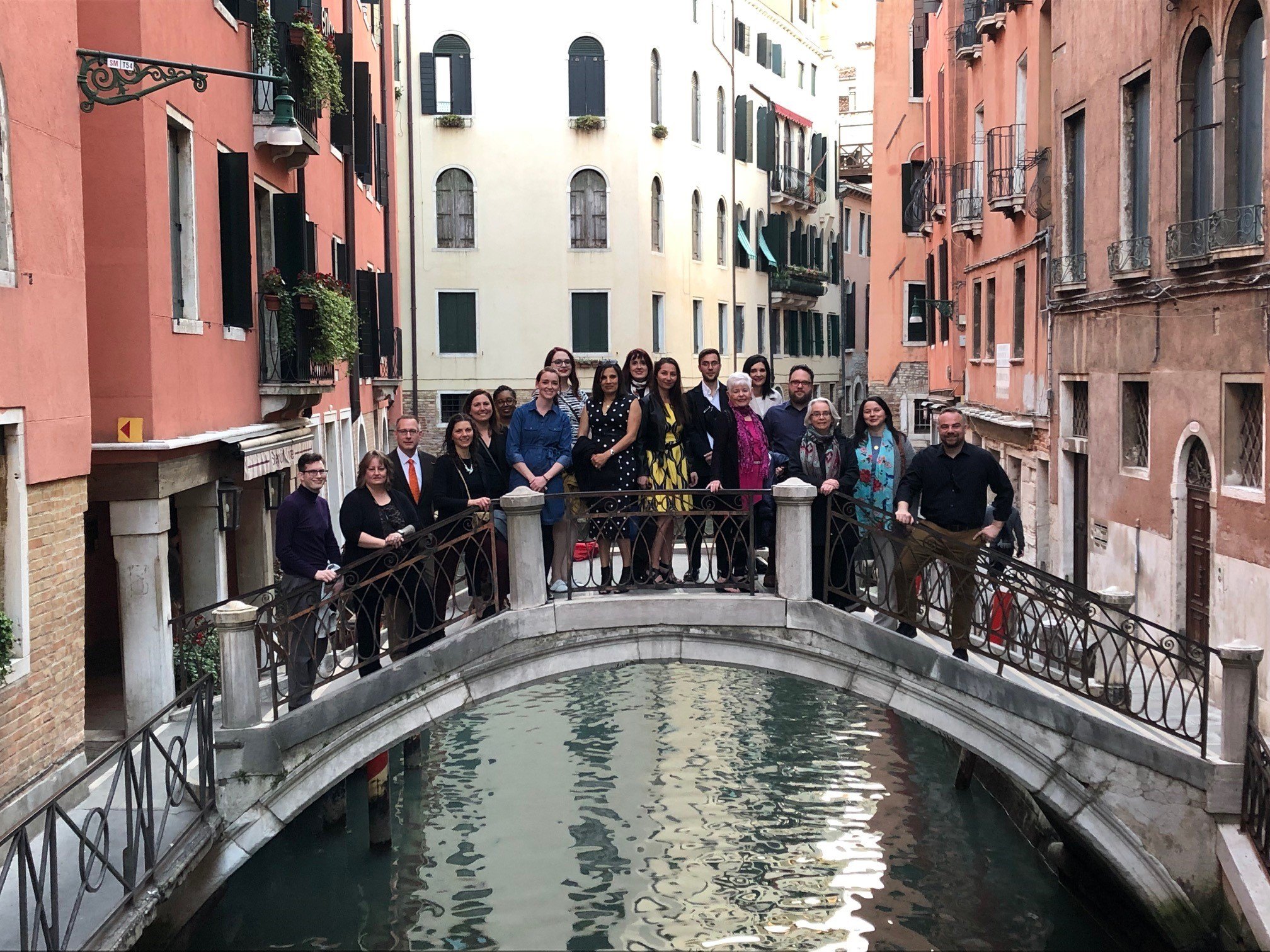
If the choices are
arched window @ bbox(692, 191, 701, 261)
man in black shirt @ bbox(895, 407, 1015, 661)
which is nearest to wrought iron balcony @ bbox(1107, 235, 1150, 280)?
man in black shirt @ bbox(895, 407, 1015, 661)

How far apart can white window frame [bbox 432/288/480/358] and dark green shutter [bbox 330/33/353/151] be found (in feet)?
43.3

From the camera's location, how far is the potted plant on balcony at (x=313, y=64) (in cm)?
1391

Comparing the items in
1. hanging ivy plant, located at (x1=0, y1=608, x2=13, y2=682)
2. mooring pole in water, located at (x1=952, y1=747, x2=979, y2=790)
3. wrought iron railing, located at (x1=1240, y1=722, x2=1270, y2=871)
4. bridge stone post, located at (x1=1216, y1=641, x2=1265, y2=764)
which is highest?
hanging ivy plant, located at (x1=0, y1=608, x2=13, y2=682)

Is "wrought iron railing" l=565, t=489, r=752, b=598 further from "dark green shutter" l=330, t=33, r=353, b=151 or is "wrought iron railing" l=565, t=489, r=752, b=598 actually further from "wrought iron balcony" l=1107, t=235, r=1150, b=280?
"dark green shutter" l=330, t=33, r=353, b=151

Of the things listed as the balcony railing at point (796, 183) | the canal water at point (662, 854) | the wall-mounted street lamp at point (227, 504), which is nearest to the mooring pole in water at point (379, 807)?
the canal water at point (662, 854)

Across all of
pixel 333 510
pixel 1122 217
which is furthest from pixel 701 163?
pixel 1122 217

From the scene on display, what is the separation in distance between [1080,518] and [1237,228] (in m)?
5.72

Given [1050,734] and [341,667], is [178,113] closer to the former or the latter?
[341,667]

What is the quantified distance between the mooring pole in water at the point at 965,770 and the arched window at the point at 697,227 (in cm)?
2267

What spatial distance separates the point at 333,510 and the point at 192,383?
297 inches

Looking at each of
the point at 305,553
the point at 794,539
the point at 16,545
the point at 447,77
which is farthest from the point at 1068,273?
the point at 447,77

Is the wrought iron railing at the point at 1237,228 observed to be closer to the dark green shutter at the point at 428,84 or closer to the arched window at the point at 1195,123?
the arched window at the point at 1195,123

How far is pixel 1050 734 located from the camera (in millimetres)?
9578

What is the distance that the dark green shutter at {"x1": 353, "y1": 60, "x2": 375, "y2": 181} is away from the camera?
18797 mm
